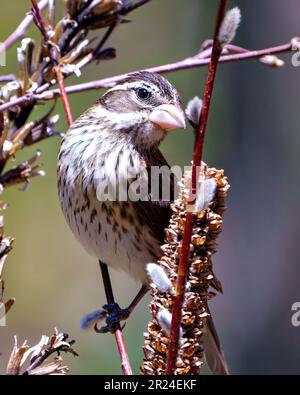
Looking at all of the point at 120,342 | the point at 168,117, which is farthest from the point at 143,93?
the point at 120,342

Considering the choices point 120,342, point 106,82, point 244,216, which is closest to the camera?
point 120,342

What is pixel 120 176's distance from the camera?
283 cm

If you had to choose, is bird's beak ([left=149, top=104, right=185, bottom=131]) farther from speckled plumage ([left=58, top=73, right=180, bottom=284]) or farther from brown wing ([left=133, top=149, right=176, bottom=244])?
brown wing ([left=133, top=149, right=176, bottom=244])

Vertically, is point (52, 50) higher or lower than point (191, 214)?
higher

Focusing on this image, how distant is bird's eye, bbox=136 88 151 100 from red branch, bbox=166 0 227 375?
139 cm

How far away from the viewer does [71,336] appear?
6.69 meters

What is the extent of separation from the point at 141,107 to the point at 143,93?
0.19ft

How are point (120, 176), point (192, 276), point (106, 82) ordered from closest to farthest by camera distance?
point (192, 276)
point (106, 82)
point (120, 176)

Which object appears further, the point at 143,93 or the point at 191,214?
the point at 143,93

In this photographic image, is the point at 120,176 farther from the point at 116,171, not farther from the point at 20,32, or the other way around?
the point at 20,32

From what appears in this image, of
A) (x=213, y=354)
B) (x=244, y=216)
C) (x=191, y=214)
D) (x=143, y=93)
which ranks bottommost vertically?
(x=244, y=216)

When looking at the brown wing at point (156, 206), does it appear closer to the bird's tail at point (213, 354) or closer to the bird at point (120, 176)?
the bird at point (120, 176)
